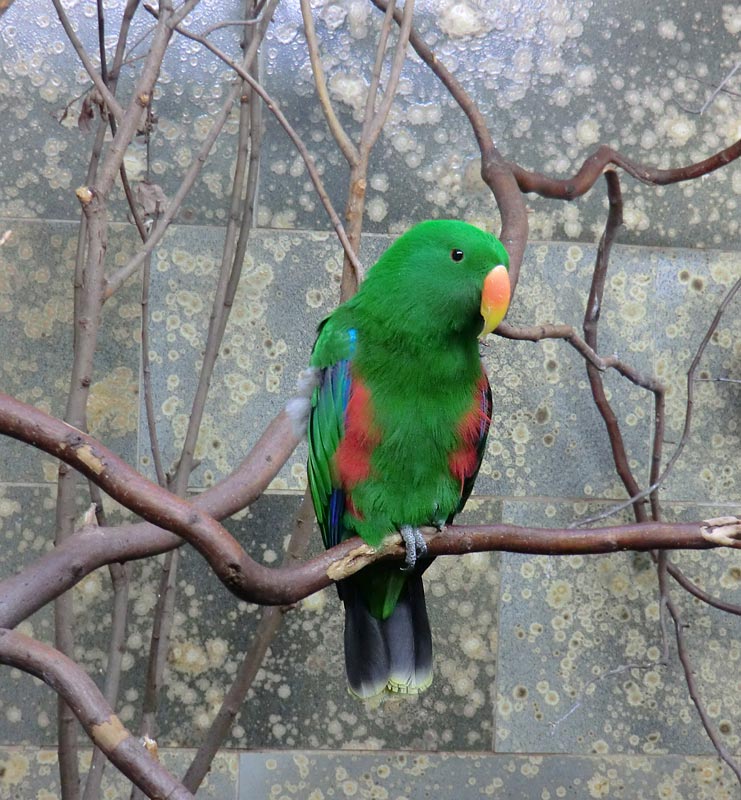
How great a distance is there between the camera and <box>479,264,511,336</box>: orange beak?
1.19 metres

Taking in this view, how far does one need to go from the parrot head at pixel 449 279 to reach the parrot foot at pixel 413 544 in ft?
0.99

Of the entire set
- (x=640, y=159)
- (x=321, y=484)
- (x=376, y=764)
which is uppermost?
(x=640, y=159)

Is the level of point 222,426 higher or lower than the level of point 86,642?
higher

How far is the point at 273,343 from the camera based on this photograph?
2117mm

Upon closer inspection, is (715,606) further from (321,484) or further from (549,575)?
(321,484)

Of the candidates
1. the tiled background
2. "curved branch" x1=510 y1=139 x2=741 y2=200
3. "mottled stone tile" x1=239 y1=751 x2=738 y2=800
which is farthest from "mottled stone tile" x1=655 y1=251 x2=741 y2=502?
"mottled stone tile" x1=239 y1=751 x2=738 y2=800

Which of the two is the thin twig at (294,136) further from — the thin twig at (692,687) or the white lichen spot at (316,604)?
the thin twig at (692,687)

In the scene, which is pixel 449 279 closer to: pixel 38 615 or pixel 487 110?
pixel 487 110

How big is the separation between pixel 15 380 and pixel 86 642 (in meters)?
0.62

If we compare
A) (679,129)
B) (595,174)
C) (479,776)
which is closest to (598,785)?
(479,776)

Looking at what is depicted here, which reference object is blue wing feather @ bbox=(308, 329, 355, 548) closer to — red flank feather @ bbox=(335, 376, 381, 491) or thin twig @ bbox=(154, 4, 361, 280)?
red flank feather @ bbox=(335, 376, 381, 491)

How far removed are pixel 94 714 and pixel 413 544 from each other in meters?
0.57

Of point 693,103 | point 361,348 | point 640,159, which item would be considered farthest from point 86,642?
point 693,103

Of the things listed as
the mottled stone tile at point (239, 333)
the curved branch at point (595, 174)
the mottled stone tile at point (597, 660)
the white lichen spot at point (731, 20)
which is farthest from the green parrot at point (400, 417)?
the white lichen spot at point (731, 20)
